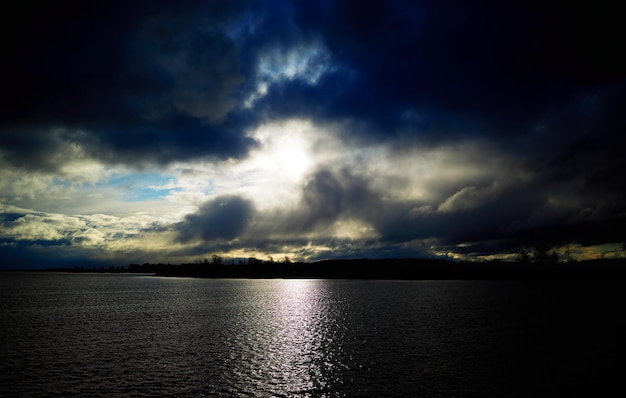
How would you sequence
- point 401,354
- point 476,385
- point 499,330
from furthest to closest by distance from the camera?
point 499,330 → point 401,354 → point 476,385

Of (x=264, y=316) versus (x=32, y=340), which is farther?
(x=264, y=316)

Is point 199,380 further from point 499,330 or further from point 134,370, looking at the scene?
point 499,330

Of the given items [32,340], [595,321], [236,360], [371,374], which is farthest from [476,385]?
[32,340]

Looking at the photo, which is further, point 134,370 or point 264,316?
point 264,316

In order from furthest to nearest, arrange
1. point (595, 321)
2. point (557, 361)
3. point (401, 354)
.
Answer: point (595, 321)
point (401, 354)
point (557, 361)

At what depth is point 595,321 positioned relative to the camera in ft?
265

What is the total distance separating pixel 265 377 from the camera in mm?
41625

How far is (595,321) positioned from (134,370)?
90807 millimetres

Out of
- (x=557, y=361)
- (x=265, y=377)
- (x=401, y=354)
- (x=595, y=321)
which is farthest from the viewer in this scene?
(x=595, y=321)

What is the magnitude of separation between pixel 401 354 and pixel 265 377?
2028 centimetres

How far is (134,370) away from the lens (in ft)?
144

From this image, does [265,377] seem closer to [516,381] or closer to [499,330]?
[516,381]

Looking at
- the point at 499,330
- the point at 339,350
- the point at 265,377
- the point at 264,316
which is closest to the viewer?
the point at 265,377

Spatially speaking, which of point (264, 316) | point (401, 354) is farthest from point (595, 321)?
point (264, 316)
